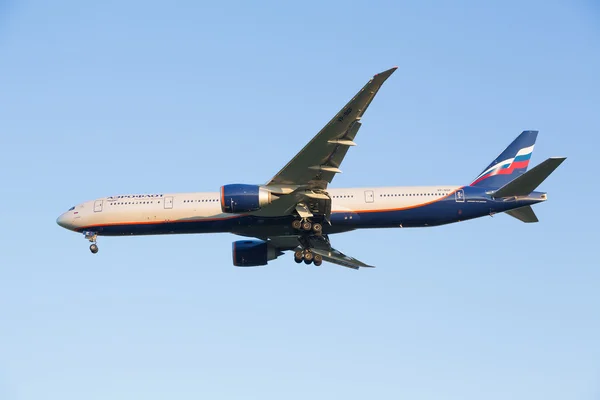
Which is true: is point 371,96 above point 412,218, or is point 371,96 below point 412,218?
above

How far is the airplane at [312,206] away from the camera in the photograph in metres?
44.0

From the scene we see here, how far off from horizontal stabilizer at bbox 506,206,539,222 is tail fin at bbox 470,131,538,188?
6.05ft

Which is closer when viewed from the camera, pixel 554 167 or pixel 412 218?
pixel 554 167

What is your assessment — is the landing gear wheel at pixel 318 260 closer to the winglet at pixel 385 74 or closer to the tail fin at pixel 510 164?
the tail fin at pixel 510 164

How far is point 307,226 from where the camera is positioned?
46031mm

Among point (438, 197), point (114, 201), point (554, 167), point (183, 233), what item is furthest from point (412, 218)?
point (114, 201)

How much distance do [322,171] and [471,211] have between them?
8649 millimetres

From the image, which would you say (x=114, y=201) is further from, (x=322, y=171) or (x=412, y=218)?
(x=412, y=218)

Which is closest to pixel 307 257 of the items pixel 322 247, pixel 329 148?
pixel 322 247

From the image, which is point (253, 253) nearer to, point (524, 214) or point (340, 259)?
point (340, 259)

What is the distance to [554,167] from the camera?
4297 centimetres

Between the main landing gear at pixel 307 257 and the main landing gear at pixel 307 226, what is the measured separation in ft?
6.95

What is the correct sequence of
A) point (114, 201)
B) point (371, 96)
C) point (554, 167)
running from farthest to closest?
point (114, 201)
point (554, 167)
point (371, 96)

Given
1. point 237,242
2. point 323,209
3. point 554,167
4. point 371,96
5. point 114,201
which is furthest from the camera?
point 237,242
